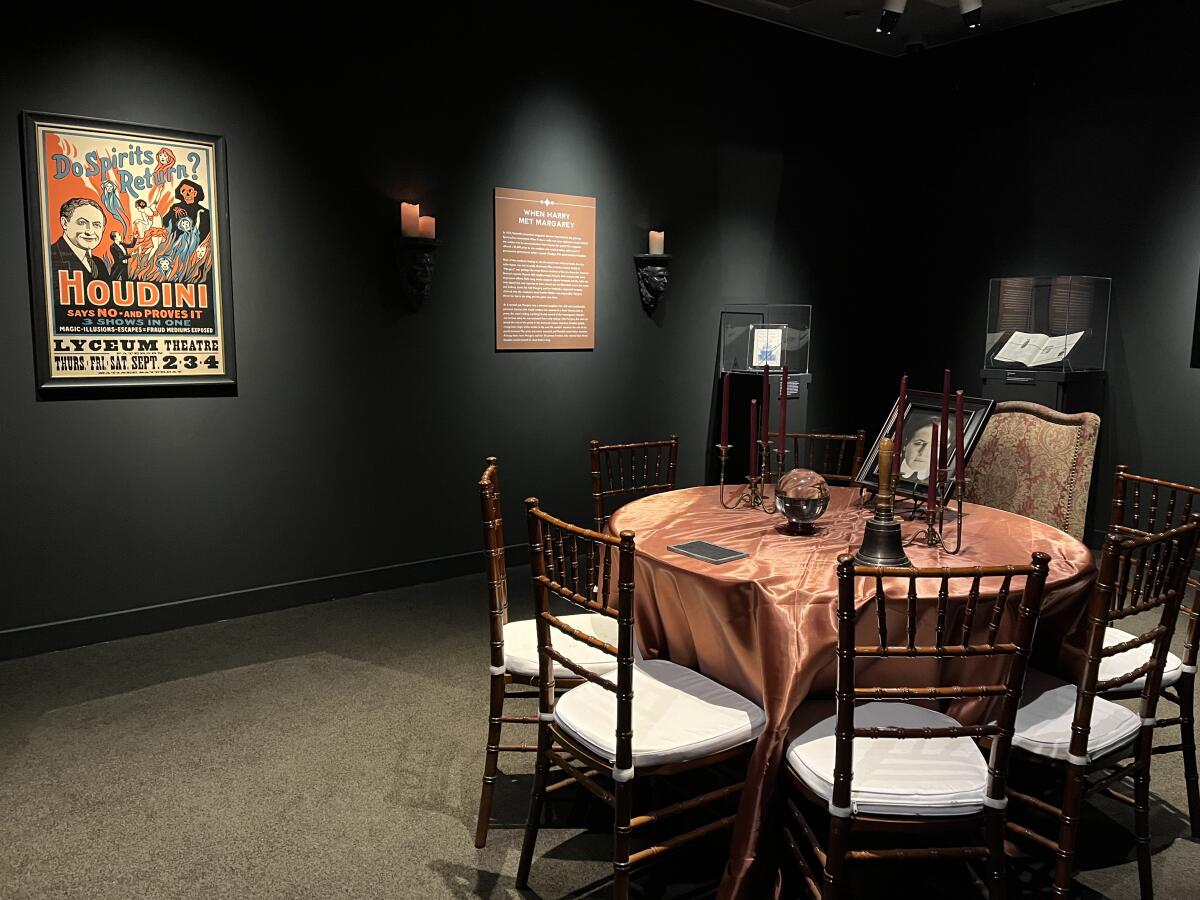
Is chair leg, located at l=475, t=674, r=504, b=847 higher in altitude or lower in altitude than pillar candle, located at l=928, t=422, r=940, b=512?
lower

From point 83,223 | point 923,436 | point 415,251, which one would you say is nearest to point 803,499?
point 923,436

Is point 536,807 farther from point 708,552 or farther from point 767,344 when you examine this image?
point 767,344

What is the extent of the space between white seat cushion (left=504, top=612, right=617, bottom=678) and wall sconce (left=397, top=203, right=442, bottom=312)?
6.73ft

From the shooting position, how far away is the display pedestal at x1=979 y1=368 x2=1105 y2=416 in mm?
4590

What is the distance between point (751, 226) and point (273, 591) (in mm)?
3349

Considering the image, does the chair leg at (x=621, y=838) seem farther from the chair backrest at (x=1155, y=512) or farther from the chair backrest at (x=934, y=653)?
the chair backrest at (x=1155, y=512)

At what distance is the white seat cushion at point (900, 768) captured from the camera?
5.27ft

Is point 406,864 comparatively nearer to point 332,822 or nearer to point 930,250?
point 332,822

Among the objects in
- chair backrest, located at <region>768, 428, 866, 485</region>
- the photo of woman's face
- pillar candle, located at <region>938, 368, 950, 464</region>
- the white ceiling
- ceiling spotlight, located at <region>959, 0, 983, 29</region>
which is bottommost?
chair backrest, located at <region>768, 428, 866, 485</region>

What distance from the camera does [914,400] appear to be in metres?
2.82

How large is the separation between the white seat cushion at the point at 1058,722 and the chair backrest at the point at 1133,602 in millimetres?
42

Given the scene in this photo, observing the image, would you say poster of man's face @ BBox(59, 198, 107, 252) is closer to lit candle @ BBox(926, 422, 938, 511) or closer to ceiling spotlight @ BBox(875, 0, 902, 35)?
lit candle @ BBox(926, 422, 938, 511)

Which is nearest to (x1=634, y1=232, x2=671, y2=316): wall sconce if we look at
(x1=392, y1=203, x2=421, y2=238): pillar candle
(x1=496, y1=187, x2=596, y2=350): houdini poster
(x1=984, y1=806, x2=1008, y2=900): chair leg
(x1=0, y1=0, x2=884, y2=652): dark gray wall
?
(x1=0, y1=0, x2=884, y2=652): dark gray wall

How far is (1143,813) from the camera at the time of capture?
6.45 feet
